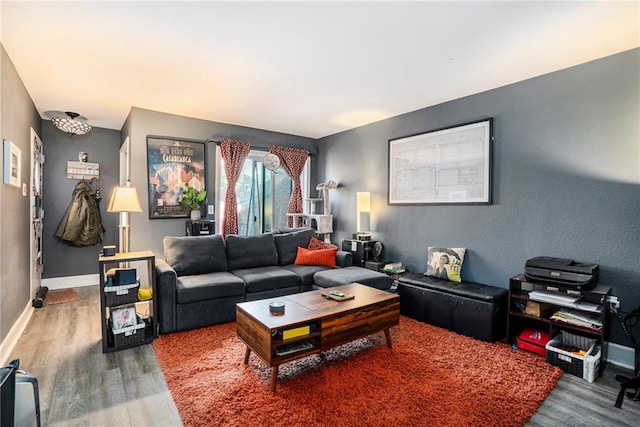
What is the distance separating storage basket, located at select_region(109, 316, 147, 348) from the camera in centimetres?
267

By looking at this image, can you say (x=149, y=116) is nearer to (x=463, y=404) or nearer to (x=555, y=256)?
(x=463, y=404)

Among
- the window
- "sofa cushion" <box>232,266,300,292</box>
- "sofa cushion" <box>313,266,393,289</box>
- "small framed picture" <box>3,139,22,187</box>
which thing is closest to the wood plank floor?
"sofa cushion" <box>232,266,300,292</box>

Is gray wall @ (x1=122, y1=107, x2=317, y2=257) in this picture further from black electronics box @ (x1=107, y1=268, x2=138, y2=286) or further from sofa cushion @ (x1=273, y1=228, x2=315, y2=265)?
black electronics box @ (x1=107, y1=268, x2=138, y2=286)

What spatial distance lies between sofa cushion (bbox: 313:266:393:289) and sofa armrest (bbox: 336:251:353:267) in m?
0.38

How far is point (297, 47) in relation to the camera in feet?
8.25

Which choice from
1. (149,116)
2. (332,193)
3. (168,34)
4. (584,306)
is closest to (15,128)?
(149,116)

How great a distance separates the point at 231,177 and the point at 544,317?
165 inches

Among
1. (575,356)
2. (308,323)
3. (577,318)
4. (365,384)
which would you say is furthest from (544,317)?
(308,323)

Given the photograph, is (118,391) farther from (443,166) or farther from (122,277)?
(443,166)

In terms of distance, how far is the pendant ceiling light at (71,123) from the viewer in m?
4.32

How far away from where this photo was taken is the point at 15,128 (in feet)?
9.70

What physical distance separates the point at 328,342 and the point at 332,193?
3.45m

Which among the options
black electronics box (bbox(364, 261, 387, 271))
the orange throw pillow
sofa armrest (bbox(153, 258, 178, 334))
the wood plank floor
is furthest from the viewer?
the orange throw pillow

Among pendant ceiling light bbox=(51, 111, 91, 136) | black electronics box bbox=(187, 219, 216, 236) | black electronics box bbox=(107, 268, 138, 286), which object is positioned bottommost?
black electronics box bbox=(107, 268, 138, 286)
